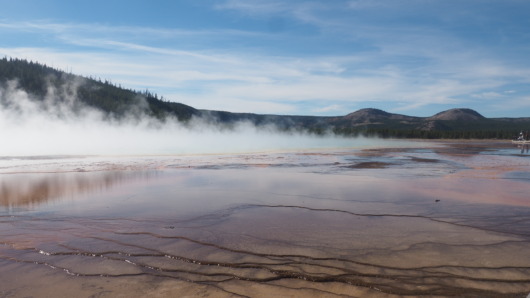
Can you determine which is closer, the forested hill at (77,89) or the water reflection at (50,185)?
the water reflection at (50,185)

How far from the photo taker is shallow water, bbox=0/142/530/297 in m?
4.35

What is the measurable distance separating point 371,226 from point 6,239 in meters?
6.82

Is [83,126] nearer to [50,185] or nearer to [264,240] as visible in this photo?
[50,185]

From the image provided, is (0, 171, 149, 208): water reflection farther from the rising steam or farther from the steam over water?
the rising steam

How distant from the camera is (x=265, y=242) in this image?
6.02 m

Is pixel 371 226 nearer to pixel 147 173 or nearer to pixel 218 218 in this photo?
pixel 218 218

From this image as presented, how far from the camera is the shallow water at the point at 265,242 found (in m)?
4.35

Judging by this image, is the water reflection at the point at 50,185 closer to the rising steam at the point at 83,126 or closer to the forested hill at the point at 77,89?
the rising steam at the point at 83,126

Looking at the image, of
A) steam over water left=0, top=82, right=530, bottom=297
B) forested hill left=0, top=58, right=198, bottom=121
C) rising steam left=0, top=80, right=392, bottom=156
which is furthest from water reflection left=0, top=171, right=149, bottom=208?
forested hill left=0, top=58, right=198, bottom=121

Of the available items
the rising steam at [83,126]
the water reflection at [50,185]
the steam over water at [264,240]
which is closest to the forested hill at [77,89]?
the rising steam at [83,126]

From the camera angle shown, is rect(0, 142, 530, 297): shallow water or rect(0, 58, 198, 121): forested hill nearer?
rect(0, 142, 530, 297): shallow water

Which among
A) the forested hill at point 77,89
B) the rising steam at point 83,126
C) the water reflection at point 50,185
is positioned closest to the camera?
the water reflection at point 50,185

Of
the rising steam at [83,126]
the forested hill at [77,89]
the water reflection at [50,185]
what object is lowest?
the water reflection at [50,185]

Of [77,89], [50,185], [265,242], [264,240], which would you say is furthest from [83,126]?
[265,242]
